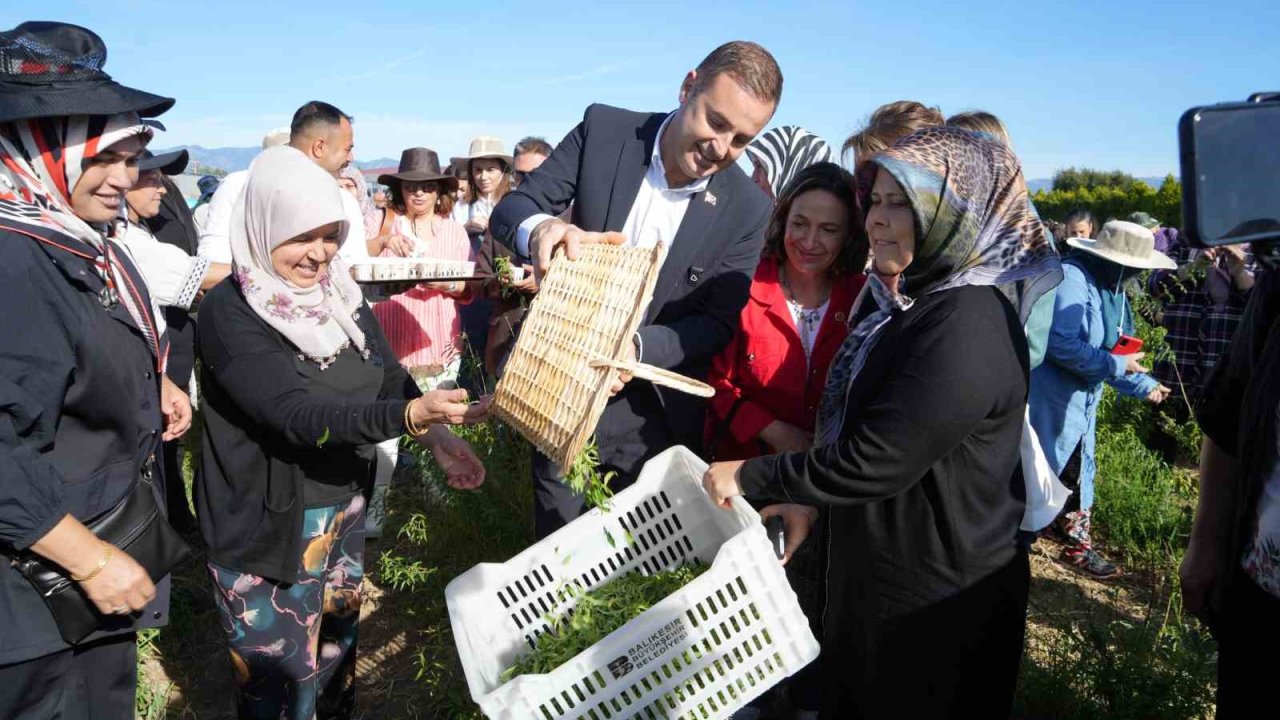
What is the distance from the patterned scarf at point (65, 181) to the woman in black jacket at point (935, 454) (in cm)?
157

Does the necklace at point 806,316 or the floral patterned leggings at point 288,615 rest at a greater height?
the necklace at point 806,316

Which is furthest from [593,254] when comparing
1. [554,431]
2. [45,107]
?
[45,107]

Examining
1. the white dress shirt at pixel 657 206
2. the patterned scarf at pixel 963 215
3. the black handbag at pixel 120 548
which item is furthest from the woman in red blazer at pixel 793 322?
the black handbag at pixel 120 548

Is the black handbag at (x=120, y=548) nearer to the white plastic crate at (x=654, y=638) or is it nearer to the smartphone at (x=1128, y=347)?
the white plastic crate at (x=654, y=638)

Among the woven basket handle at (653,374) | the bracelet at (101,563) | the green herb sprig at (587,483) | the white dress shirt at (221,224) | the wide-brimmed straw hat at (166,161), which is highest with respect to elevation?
the wide-brimmed straw hat at (166,161)

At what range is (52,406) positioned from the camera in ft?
5.88

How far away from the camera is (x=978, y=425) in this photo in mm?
1900

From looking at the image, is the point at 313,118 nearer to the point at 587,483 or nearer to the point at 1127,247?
the point at 587,483

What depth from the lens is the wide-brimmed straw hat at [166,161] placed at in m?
3.99

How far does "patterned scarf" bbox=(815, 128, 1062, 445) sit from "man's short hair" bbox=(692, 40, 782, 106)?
607mm

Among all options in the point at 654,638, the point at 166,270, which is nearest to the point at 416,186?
the point at 166,270

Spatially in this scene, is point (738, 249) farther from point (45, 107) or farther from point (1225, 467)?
point (45, 107)

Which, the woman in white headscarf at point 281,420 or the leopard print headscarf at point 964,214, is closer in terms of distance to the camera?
the leopard print headscarf at point 964,214

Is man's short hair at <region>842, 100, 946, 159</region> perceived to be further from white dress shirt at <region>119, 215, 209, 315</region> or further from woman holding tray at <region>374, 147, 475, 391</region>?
white dress shirt at <region>119, 215, 209, 315</region>
